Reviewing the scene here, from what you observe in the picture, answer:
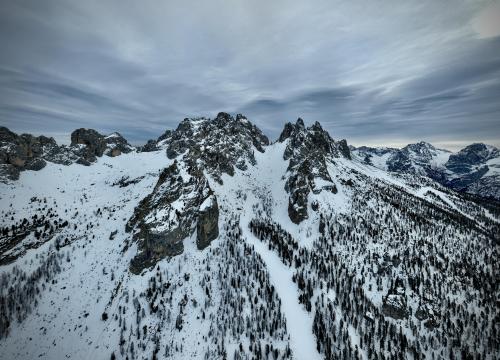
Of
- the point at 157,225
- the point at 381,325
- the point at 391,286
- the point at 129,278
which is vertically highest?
the point at 157,225

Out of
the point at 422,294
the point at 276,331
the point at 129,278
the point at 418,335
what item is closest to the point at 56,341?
the point at 129,278

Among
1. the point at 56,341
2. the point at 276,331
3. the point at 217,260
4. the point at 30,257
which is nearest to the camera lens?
the point at 56,341

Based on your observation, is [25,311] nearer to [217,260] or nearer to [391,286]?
[217,260]

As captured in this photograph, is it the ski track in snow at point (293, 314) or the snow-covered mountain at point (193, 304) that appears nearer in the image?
the snow-covered mountain at point (193, 304)

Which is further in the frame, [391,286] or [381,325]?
[391,286]

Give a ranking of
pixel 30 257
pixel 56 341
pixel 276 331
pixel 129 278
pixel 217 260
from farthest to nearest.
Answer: pixel 217 260, pixel 30 257, pixel 129 278, pixel 276 331, pixel 56 341

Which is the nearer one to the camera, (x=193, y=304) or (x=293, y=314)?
(x=193, y=304)

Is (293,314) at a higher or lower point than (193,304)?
lower

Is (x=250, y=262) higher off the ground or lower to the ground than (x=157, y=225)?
lower

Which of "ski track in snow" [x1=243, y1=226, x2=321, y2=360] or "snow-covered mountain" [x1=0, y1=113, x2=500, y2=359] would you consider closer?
"snow-covered mountain" [x1=0, y1=113, x2=500, y2=359]

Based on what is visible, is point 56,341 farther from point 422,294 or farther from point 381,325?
point 422,294
